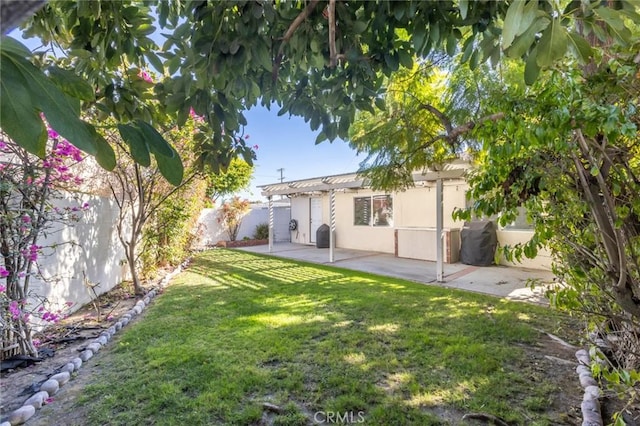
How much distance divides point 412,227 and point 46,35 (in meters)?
10.2

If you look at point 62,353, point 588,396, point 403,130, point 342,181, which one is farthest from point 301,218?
point 588,396

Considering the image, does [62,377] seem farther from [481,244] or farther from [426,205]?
[426,205]

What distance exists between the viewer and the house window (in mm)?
11922

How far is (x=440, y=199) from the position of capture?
741 centimetres

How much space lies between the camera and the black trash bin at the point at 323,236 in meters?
13.5

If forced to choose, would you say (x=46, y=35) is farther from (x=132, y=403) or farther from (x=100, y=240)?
(x=100, y=240)

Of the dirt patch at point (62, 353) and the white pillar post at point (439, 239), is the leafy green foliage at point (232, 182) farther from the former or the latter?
the dirt patch at point (62, 353)

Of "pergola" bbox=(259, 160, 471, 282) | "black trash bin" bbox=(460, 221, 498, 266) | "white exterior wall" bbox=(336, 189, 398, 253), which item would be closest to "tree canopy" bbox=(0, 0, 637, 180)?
"pergola" bbox=(259, 160, 471, 282)

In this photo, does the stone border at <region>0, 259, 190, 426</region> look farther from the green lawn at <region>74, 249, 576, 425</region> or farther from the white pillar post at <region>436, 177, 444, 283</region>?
the white pillar post at <region>436, 177, 444, 283</region>

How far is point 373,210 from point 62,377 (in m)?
10.5

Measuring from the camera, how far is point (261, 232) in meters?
16.6

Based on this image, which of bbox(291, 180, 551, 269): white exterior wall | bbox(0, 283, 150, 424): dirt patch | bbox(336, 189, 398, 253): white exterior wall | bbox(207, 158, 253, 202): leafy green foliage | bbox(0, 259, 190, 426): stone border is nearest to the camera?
bbox(0, 259, 190, 426): stone border
